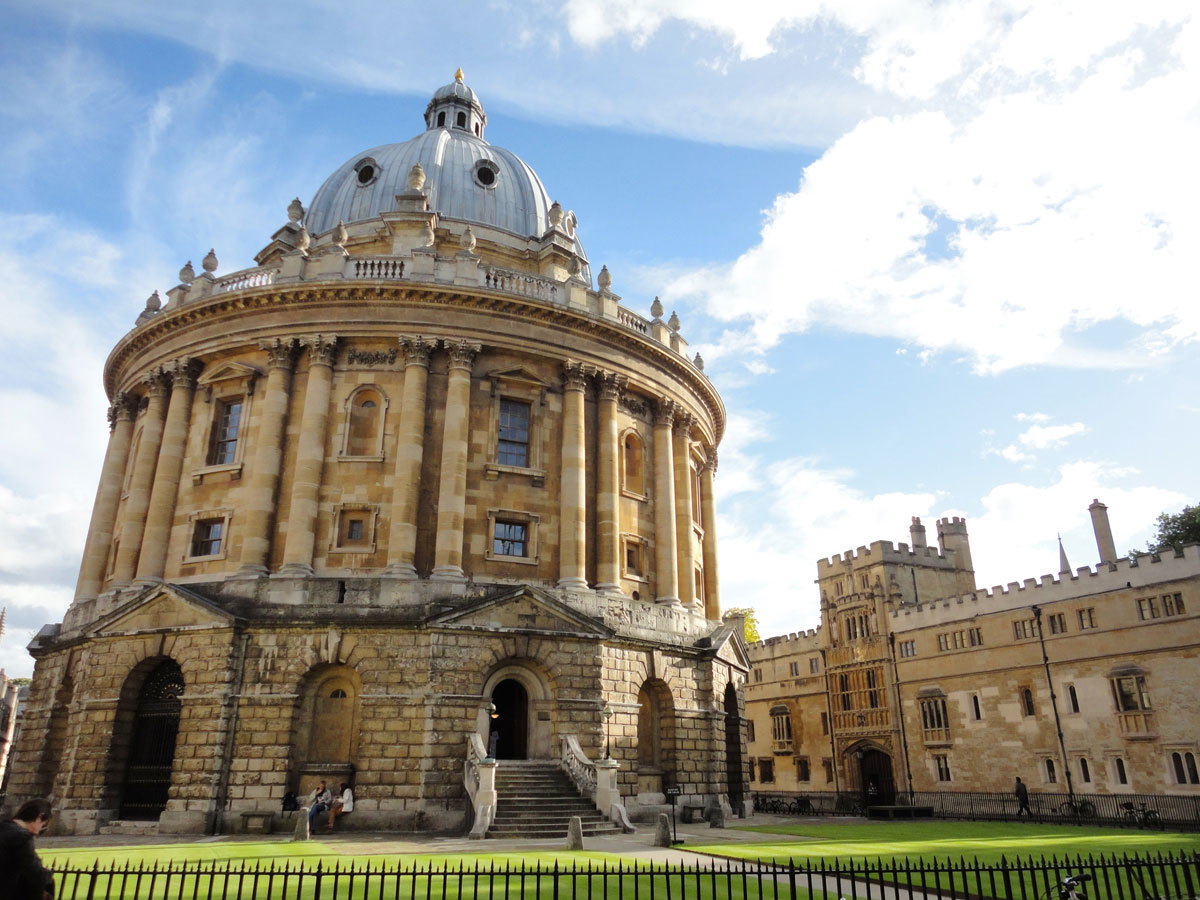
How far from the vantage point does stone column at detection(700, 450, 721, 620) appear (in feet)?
125

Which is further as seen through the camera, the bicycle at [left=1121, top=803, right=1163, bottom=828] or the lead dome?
the lead dome

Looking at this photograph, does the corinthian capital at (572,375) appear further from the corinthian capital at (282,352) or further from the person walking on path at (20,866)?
the person walking on path at (20,866)

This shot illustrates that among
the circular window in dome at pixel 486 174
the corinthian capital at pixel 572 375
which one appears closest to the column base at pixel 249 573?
the corinthian capital at pixel 572 375

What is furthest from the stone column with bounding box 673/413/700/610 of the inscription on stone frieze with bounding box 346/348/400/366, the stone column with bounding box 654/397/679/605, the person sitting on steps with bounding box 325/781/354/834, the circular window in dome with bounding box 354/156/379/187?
the circular window in dome with bounding box 354/156/379/187

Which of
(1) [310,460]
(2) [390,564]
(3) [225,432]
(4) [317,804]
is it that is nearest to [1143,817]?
(2) [390,564]

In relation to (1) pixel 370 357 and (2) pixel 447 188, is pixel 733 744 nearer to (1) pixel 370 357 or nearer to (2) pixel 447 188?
(1) pixel 370 357

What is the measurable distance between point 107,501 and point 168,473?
15.6 feet

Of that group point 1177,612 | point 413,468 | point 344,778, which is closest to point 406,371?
point 413,468

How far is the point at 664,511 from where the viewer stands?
1314 inches

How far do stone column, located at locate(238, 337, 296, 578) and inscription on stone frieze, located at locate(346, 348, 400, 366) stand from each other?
197 centimetres

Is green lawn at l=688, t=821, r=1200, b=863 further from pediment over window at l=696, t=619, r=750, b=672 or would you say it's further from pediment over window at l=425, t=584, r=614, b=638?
pediment over window at l=425, t=584, r=614, b=638

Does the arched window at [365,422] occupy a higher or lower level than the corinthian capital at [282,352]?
lower

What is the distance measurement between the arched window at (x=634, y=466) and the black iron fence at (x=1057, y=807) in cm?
1946

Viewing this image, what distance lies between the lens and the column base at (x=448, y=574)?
2694 cm
